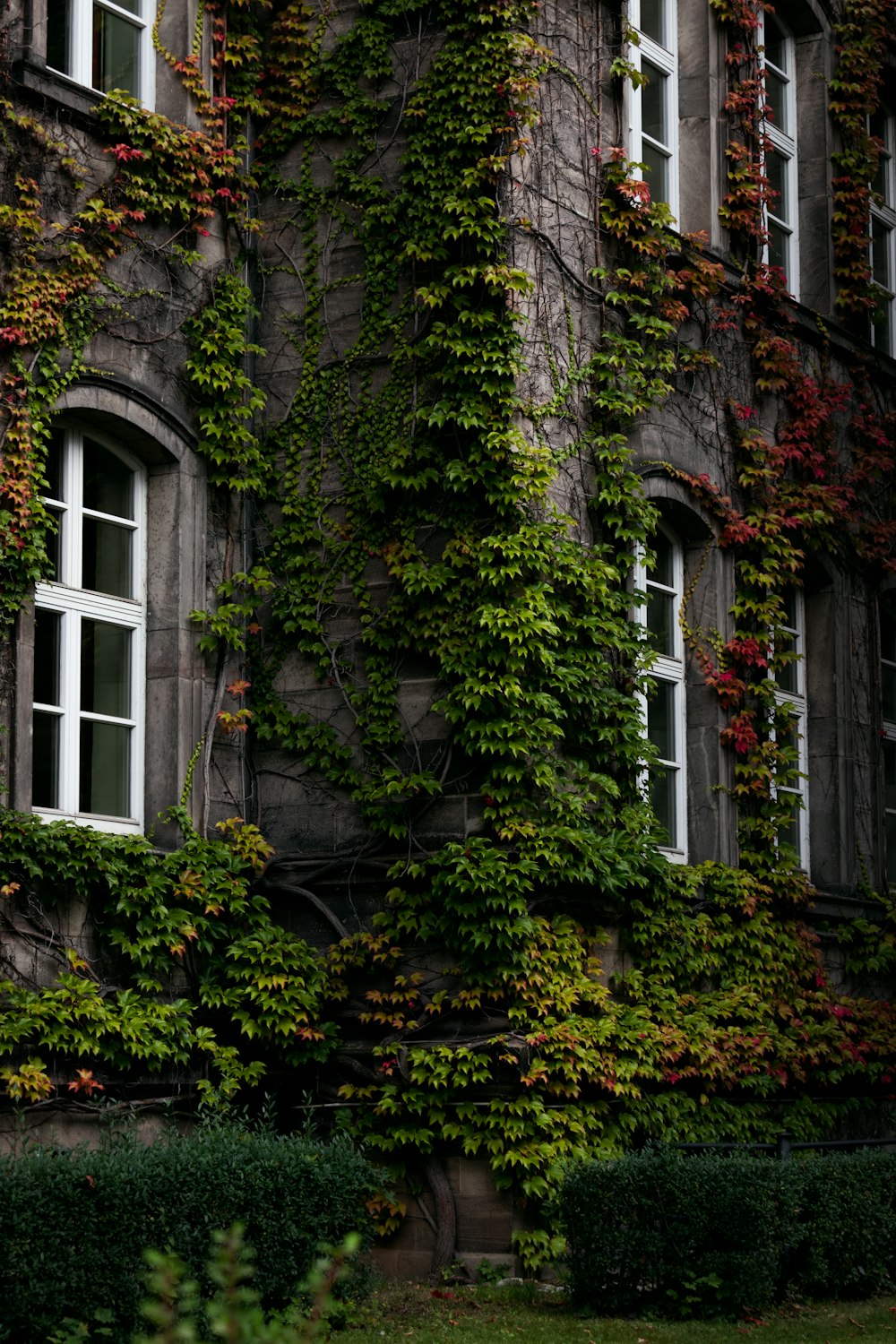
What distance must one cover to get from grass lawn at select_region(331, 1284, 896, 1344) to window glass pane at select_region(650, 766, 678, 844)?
376 cm

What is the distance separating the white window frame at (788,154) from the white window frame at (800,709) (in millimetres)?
2714

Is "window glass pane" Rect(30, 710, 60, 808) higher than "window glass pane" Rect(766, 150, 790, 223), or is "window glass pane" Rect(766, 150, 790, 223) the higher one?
"window glass pane" Rect(766, 150, 790, 223)

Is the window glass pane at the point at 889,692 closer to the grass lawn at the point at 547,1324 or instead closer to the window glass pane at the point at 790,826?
the window glass pane at the point at 790,826

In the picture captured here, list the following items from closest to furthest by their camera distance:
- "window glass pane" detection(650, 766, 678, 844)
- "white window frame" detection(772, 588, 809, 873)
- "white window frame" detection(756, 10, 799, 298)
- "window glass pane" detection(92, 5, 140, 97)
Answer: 1. "window glass pane" detection(92, 5, 140, 97)
2. "window glass pane" detection(650, 766, 678, 844)
3. "white window frame" detection(772, 588, 809, 873)
4. "white window frame" detection(756, 10, 799, 298)

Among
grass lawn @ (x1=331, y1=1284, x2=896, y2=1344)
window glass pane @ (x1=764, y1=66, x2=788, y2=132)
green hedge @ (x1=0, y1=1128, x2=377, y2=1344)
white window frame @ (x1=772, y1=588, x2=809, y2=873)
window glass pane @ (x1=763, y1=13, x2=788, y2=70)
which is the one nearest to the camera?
green hedge @ (x1=0, y1=1128, x2=377, y2=1344)

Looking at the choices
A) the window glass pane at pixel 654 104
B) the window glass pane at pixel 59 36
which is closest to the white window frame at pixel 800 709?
the window glass pane at pixel 654 104

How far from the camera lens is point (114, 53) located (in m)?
11.2

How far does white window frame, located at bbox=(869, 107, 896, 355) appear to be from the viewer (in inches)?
676

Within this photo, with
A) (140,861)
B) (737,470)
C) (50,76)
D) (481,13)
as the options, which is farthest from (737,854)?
(50,76)

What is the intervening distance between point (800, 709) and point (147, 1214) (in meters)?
8.29

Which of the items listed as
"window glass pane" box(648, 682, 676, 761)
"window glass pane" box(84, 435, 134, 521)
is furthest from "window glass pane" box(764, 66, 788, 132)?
"window glass pane" box(84, 435, 134, 521)

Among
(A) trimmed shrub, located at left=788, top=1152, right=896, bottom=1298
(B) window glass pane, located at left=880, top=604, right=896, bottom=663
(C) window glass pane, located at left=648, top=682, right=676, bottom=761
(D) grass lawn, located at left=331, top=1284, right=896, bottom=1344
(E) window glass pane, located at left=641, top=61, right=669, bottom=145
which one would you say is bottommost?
(D) grass lawn, located at left=331, top=1284, right=896, bottom=1344

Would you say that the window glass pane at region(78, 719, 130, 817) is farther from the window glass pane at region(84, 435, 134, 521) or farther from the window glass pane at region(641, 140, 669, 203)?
the window glass pane at region(641, 140, 669, 203)

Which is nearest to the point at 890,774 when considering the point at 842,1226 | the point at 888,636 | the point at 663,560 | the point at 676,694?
the point at 888,636
